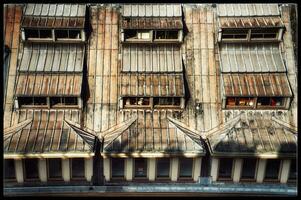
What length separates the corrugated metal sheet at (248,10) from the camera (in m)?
31.1

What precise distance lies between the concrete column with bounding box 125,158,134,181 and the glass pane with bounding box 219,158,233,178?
640cm

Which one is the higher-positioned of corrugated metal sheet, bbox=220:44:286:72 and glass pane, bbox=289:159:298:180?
corrugated metal sheet, bbox=220:44:286:72

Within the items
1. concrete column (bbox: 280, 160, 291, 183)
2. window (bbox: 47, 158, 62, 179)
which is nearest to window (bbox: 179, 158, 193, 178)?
concrete column (bbox: 280, 160, 291, 183)

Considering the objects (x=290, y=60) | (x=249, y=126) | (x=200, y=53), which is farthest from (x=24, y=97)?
(x=290, y=60)

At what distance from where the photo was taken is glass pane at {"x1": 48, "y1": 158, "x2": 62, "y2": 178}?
27781 mm

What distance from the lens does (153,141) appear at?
27.1 m

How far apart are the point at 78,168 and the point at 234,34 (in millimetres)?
15716

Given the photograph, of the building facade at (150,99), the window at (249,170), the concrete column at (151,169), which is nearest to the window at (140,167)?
the building facade at (150,99)

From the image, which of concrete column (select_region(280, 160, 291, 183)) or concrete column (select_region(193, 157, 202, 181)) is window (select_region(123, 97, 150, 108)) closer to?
concrete column (select_region(193, 157, 202, 181))

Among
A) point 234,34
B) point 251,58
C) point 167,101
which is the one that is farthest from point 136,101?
point 251,58

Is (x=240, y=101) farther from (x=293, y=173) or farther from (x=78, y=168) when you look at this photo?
(x=78, y=168)

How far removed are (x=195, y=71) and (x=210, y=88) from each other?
5.85 feet

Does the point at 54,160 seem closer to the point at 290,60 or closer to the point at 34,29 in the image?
the point at 34,29

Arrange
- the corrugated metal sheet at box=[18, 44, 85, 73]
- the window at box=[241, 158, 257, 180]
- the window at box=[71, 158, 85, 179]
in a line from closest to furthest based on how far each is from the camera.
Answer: the window at box=[71, 158, 85, 179], the window at box=[241, 158, 257, 180], the corrugated metal sheet at box=[18, 44, 85, 73]
